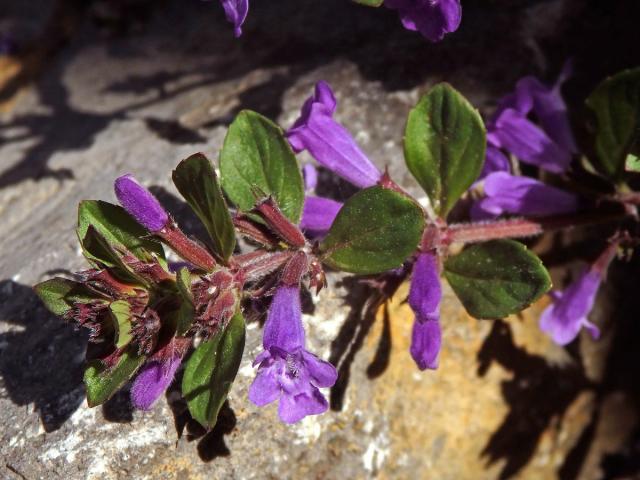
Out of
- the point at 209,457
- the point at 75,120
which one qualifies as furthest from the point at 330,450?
the point at 75,120

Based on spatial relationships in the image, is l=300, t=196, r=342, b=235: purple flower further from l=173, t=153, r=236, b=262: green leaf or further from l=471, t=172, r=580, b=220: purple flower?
l=471, t=172, r=580, b=220: purple flower

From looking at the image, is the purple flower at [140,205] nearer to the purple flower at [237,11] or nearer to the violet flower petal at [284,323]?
the violet flower petal at [284,323]

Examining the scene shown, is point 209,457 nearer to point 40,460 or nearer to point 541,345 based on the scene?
point 40,460

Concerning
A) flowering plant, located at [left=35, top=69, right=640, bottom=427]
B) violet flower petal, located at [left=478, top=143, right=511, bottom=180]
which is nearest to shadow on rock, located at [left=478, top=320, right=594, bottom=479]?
flowering plant, located at [left=35, top=69, right=640, bottom=427]

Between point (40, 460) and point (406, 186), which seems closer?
point (40, 460)

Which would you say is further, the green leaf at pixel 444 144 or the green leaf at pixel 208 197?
the green leaf at pixel 444 144

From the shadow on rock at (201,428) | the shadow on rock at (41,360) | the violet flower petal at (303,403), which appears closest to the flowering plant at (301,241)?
the violet flower petal at (303,403)
